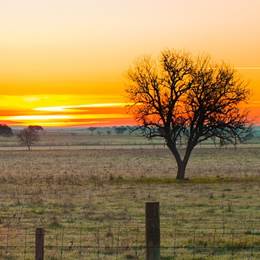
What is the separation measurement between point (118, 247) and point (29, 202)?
1109 cm

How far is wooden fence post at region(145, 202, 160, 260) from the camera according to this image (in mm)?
9492

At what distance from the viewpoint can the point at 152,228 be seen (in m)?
9.63

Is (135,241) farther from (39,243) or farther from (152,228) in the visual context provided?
(39,243)

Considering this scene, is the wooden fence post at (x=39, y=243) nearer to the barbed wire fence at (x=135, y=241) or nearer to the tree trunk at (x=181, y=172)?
the barbed wire fence at (x=135, y=241)

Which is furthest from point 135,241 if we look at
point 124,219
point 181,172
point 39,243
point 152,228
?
point 181,172

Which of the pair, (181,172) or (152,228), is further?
(181,172)

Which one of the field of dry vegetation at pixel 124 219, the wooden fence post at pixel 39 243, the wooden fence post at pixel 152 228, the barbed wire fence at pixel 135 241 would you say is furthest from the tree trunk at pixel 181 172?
the wooden fence post at pixel 39 243

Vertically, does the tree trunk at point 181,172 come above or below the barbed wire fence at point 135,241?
above

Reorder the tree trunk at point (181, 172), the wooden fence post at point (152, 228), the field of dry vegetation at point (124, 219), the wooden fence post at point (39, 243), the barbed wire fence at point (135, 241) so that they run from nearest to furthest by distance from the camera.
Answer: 1. the wooden fence post at point (39, 243)
2. the wooden fence post at point (152, 228)
3. the barbed wire fence at point (135, 241)
4. the field of dry vegetation at point (124, 219)
5. the tree trunk at point (181, 172)

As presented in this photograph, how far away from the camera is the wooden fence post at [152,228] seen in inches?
374

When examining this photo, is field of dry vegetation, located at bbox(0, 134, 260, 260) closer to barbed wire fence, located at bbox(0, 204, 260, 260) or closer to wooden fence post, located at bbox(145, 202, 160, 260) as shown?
barbed wire fence, located at bbox(0, 204, 260, 260)

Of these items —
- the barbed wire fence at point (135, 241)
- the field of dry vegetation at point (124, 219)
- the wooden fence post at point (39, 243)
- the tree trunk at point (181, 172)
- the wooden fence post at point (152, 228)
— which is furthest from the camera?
the tree trunk at point (181, 172)

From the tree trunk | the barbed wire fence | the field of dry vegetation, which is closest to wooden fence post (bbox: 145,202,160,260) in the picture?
the barbed wire fence

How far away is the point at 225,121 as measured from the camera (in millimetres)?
41375
